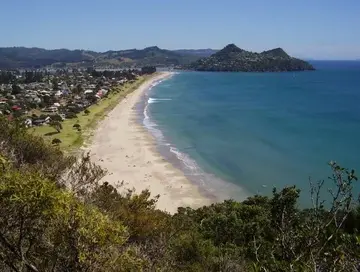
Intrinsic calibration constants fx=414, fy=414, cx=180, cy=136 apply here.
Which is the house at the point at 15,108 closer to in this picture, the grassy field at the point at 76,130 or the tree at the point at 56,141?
the grassy field at the point at 76,130

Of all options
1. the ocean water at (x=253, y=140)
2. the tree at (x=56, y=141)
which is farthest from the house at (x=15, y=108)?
the tree at (x=56, y=141)

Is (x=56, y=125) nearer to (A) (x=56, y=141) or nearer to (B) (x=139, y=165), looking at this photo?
(A) (x=56, y=141)

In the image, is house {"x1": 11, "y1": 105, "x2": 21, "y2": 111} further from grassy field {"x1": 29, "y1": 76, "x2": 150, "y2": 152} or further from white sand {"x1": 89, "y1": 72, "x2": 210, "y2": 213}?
white sand {"x1": 89, "y1": 72, "x2": 210, "y2": 213}

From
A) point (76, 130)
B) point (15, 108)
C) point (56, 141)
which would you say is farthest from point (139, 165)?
point (15, 108)

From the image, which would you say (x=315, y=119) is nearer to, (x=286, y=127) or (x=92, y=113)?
(x=286, y=127)

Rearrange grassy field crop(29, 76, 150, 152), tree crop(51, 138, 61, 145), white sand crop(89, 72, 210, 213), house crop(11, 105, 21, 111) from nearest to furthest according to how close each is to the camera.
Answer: white sand crop(89, 72, 210, 213)
tree crop(51, 138, 61, 145)
grassy field crop(29, 76, 150, 152)
house crop(11, 105, 21, 111)

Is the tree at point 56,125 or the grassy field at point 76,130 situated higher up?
the tree at point 56,125

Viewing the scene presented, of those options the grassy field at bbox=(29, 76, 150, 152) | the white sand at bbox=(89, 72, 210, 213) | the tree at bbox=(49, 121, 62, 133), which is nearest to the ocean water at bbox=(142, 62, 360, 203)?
the white sand at bbox=(89, 72, 210, 213)
